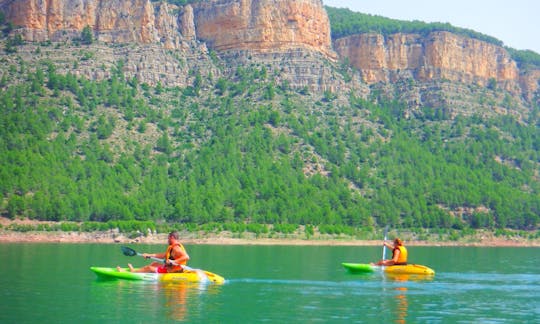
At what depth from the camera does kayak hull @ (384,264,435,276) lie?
200ft

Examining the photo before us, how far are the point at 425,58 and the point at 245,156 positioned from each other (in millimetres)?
65982

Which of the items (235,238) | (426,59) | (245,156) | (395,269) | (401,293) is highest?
(426,59)

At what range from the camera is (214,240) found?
11356 centimetres

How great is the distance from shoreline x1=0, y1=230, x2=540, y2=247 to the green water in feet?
120

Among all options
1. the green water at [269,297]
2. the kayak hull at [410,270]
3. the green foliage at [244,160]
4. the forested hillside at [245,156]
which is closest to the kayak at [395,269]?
the kayak hull at [410,270]

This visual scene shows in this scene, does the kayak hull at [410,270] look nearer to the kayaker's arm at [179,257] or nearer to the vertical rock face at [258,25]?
the kayaker's arm at [179,257]

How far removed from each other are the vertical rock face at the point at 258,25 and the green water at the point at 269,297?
368 feet

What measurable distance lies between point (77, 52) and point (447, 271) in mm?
106029

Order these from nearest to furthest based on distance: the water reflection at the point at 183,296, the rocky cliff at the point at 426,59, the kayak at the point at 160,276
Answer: the water reflection at the point at 183,296, the kayak at the point at 160,276, the rocky cliff at the point at 426,59

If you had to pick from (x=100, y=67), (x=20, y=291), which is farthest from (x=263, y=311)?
(x=100, y=67)

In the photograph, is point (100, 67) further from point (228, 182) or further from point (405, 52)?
point (405, 52)

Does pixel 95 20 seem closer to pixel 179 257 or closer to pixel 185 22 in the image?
pixel 185 22

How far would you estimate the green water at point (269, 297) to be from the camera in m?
38.0

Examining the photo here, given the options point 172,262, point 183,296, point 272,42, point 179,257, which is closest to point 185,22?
point 272,42
